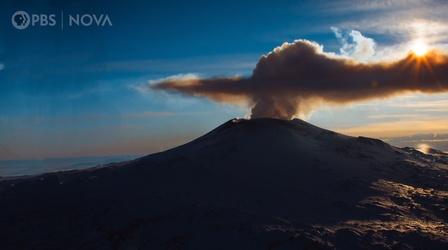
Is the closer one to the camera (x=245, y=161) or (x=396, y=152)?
→ (x=245, y=161)

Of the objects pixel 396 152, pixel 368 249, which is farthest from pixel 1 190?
pixel 396 152

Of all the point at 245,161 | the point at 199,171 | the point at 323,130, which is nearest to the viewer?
the point at 199,171

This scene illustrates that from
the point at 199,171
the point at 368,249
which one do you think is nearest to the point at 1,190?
the point at 199,171

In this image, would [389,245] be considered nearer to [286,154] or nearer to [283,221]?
[283,221]

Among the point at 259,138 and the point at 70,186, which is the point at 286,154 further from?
the point at 70,186

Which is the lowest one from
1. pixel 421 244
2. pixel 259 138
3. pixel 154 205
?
pixel 421 244

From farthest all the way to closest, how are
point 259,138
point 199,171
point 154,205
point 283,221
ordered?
point 259,138
point 199,171
point 154,205
point 283,221

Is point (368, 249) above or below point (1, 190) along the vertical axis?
below
